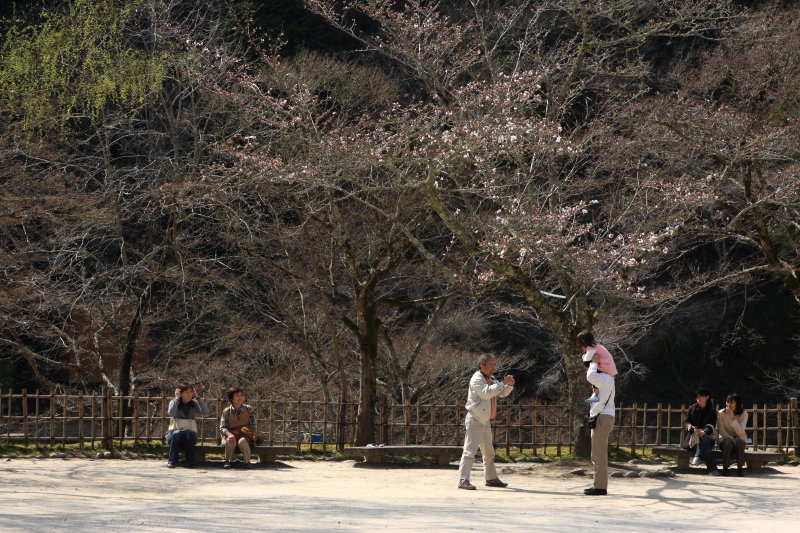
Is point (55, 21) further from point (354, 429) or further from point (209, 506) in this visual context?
point (354, 429)

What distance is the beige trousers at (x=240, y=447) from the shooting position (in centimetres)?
1112

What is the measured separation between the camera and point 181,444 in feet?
36.6

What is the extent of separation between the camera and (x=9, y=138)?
13.6 metres

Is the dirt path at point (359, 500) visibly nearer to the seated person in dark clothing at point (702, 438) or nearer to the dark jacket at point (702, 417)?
the seated person in dark clothing at point (702, 438)

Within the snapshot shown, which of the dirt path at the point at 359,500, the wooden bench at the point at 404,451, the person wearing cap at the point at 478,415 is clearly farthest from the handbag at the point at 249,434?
the person wearing cap at the point at 478,415

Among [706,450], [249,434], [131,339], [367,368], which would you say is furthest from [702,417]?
[131,339]

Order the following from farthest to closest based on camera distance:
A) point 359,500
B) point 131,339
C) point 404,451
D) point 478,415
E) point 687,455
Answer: point 131,339
point 404,451
point 687,455
point 478,415
point 359,500

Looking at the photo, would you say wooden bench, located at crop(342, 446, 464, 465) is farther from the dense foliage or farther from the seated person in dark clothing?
Result: the seated person in dark clothing

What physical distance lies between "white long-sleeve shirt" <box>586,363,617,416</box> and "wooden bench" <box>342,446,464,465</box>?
130 inches

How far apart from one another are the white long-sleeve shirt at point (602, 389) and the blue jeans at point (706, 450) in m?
3.08

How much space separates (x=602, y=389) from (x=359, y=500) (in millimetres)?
2560

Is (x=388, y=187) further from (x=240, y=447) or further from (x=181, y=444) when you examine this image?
(x=181, y=444)

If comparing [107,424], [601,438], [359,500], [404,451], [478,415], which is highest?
[478,415]

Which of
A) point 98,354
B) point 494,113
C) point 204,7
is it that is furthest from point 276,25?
point 494,113
